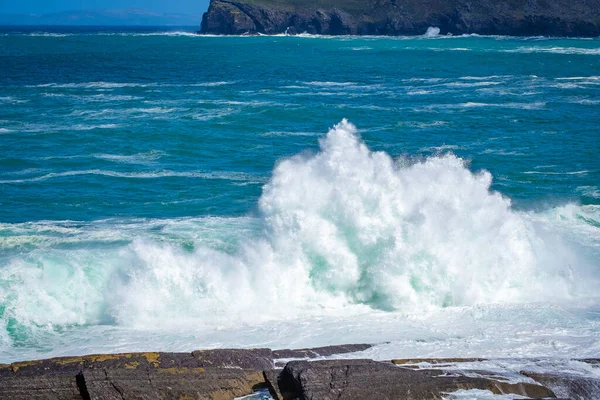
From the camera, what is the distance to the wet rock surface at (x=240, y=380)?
354 inches

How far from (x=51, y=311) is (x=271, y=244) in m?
4.48

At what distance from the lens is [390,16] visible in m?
122

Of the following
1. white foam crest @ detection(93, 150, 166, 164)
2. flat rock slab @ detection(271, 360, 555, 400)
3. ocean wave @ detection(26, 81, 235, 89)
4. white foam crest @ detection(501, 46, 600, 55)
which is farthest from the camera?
white foam crest @ detection(501, 46, 600, 55)

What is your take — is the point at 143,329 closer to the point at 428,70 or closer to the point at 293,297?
the point at 293,297

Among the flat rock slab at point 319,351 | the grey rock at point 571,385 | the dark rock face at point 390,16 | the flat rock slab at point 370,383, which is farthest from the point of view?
the dark rock face at point 390,16

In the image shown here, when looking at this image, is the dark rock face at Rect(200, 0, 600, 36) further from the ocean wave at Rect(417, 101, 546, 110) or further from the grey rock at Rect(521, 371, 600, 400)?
the grey rock at Rect(521, 371, 600, 400)

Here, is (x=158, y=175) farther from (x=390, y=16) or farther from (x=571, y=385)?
(x=390, y=16)

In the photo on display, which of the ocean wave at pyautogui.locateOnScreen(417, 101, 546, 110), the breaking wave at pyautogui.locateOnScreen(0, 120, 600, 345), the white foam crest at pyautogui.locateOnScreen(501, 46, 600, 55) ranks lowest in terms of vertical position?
the breaking wave at pyautogui.locateOnScreen(0, 120, 600, 345)

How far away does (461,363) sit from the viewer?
407 inches

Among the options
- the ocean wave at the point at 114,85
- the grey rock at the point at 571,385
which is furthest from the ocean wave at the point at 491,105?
the grey rock at the point at 571,385

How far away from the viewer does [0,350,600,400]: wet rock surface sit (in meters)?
8.99

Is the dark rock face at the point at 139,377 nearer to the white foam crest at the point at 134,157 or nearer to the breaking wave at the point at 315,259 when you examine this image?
the breaking wave at the point at 315,259

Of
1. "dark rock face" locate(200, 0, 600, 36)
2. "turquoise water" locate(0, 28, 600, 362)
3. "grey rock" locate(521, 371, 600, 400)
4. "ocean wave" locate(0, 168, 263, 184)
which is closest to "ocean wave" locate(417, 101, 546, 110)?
"turquoise water" locate(0, 28, 600, 362)

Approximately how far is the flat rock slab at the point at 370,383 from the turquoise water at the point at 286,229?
2215 millimetres
